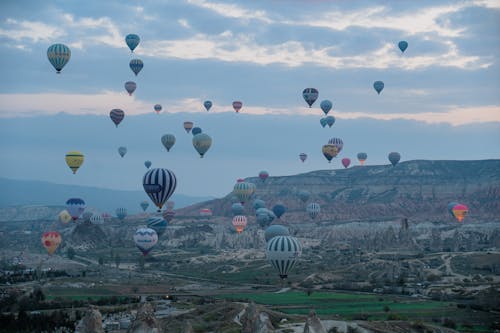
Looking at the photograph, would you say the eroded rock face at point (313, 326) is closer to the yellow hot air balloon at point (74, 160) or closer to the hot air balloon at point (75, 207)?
the yellow hot air balloon at point (74, 160)

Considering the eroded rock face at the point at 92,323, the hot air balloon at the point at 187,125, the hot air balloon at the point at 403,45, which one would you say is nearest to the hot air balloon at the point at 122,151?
the hot air balloon at the point at 187,125

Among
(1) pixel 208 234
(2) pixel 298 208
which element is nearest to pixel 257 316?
(1) pixel 208 234

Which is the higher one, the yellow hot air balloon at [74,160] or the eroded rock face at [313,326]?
the yellow hot air balloon at [74,160]

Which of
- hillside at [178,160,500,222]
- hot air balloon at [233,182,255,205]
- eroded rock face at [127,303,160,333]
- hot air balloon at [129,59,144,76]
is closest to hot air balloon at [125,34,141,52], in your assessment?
hot air balloon at [129,59,144,76]

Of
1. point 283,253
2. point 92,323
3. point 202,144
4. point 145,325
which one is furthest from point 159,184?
point 145,325

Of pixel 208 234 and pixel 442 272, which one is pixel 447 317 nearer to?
pixel 442 272
